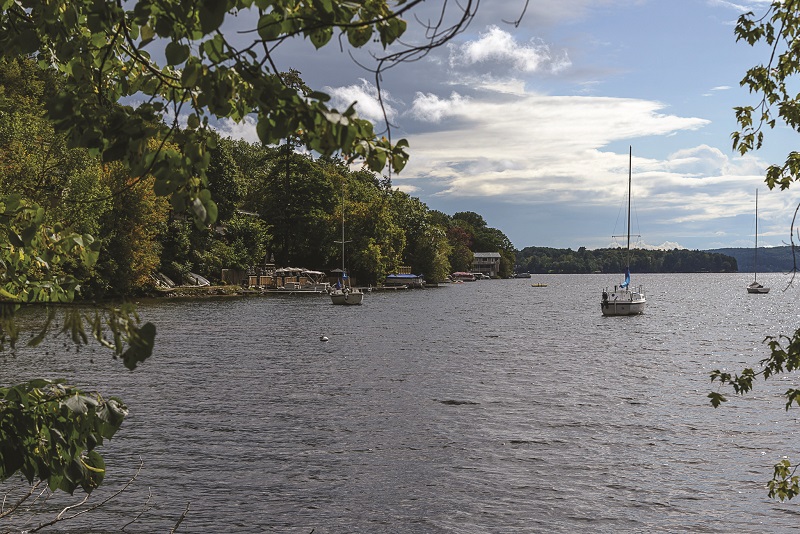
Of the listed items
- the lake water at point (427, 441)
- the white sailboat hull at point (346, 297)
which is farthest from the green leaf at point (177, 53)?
the white sailboat hull at point (346, 297)

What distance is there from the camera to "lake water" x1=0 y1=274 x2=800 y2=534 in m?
14.5

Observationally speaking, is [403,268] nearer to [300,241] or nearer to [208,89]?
[300,241]

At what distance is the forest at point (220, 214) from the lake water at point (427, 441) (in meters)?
6.57

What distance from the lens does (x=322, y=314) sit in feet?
225

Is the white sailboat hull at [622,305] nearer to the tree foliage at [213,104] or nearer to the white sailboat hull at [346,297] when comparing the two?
the white sailboat hull at [346,297]

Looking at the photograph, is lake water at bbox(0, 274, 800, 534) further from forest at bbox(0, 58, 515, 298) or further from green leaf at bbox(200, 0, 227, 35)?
green leaf at bbox(200, 0, 227, 35)

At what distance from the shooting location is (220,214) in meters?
95.6

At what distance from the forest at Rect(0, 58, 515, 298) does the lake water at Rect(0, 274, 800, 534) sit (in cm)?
657

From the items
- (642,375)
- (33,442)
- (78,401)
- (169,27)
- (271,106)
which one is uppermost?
(169,27)

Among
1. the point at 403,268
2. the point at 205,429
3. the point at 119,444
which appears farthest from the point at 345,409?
the point at 403,268

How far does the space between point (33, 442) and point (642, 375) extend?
1302 inches

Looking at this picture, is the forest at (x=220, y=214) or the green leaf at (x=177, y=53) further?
the forest at (x=220, y=214)

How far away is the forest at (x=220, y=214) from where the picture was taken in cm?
4906

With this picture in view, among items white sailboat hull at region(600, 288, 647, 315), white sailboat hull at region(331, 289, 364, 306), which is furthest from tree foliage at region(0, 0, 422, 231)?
white sailboat hull at region(331, 289, 364, 306)
